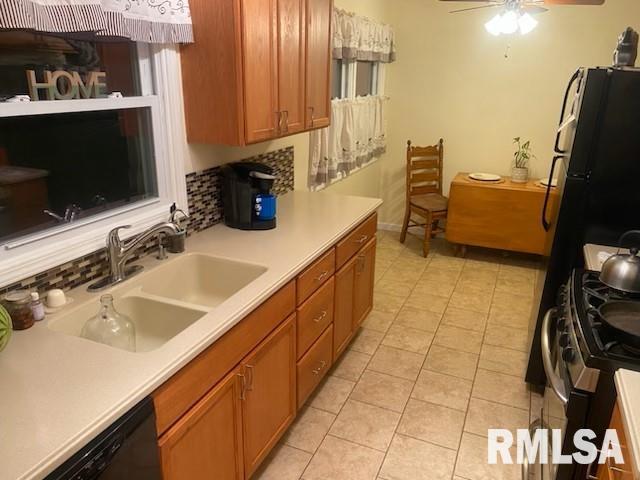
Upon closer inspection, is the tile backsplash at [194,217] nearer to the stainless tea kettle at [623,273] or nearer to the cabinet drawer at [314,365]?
the cabinet drawer at [314,365]

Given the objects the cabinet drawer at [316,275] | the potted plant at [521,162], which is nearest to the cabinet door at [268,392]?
the cabinet drawer at [316,275]

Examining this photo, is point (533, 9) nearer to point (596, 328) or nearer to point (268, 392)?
point (596, 328)

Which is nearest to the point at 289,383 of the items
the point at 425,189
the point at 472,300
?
the point at 472,300

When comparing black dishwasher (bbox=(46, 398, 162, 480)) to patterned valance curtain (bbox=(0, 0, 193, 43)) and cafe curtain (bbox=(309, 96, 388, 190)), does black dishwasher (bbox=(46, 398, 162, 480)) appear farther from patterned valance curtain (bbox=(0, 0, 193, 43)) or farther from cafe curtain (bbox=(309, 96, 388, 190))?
cafe curtain (bbox=(309, 96, 388, 190))

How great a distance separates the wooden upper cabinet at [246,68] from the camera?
1931 mm

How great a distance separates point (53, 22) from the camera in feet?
4.62

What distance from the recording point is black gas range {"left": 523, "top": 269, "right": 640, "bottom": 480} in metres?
1.48

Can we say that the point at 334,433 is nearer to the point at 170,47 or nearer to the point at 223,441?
the point at 223,441

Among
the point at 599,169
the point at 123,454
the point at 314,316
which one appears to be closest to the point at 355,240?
the point at 314,316

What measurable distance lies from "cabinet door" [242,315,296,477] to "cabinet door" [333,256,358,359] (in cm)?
50

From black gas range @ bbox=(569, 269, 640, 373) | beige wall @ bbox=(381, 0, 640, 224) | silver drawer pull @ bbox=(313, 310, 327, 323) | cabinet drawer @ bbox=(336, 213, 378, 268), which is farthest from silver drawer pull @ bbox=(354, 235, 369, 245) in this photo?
beige wall @ bbox=(381, 0, 640, 224)

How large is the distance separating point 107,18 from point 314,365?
165 centimetres

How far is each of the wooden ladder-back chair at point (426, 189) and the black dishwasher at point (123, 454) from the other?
354 centimetres

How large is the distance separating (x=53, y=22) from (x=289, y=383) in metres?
1.54
